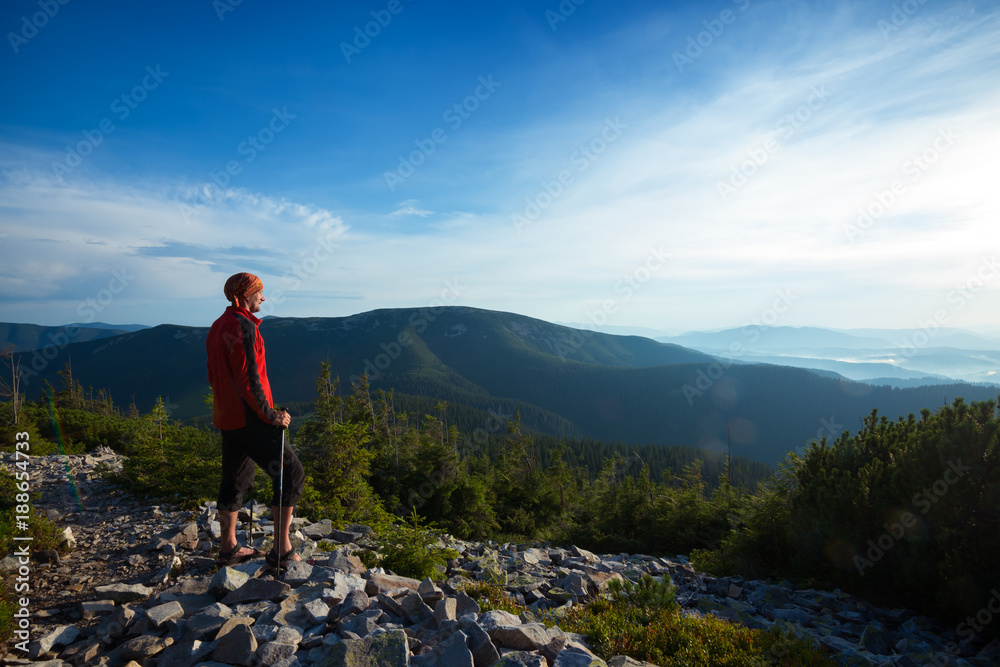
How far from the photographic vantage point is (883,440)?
874 cm

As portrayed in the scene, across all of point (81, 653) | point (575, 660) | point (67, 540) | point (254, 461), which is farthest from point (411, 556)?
point (67, 540)

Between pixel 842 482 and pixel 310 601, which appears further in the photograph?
pixel 842 482

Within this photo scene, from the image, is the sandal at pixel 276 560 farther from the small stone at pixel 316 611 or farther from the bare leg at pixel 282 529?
the small stone at pixel 316 611

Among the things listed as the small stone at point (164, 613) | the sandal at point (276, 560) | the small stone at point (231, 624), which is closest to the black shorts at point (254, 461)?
the sandal at point (276, 560)

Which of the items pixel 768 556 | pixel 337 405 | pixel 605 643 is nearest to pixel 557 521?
pixel 337 405

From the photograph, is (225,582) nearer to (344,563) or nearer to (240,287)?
(344,563)

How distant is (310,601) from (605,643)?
9.66ft

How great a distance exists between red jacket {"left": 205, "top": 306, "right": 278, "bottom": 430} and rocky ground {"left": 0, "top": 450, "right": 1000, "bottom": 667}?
1716mm

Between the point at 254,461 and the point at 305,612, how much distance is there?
179 centimetres

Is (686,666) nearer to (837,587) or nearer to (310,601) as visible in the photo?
(310,601)

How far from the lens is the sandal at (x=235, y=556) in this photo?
17.6 ft

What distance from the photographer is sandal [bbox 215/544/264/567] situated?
538cm

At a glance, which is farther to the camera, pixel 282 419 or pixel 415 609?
pixel 282 419

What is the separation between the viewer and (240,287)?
4977 mm
